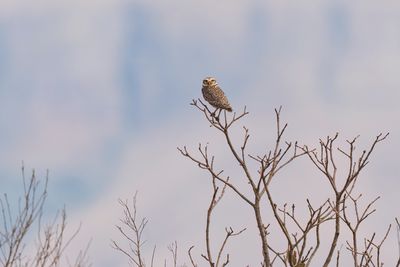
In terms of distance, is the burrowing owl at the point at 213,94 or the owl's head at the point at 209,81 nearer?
the burrowing owl at the point at 213,94

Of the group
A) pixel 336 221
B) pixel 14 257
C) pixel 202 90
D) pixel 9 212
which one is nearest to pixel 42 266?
pixel 14 257

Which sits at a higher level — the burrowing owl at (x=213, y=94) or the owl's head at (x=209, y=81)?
the owl's head at (x=209, y=81)

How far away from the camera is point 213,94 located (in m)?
9.61

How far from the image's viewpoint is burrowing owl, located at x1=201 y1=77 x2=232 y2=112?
29.7 ft

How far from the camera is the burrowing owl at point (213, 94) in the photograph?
904cm

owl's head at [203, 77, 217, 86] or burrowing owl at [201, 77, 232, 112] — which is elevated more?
owl's head at [203, 77, 217, 86]

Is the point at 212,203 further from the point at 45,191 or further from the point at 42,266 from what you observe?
the point at 45,191

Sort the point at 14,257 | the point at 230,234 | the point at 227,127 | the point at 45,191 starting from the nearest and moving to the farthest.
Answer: the point at 230,234, the point at 227,127, the point at 14,257, the point at 45,191

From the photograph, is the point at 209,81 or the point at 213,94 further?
the point at 209,81

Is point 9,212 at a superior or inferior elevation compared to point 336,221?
superior

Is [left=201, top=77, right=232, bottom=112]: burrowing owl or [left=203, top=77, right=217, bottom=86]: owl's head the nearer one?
[left=201, top=77, right=232, bottom=112]: burrowing owl

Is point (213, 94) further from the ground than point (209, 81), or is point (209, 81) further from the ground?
point (209, 81)

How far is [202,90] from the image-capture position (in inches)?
408

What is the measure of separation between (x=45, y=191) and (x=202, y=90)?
402 centimetres
